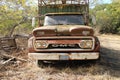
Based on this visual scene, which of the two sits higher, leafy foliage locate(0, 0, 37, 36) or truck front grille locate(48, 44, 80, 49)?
leafy foliage locate(0, 0, 37, 36)

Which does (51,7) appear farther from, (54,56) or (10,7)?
(10,7)

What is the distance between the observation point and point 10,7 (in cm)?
1759

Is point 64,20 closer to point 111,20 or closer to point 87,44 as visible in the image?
point 87,44

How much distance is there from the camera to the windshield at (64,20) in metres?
10.2


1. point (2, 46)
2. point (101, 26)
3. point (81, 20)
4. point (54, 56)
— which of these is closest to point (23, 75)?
point (54, 56)

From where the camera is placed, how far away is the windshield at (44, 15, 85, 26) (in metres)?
10.2

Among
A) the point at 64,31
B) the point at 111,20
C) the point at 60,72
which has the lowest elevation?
the point at 111,20

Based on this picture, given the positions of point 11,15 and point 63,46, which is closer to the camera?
point 63,46

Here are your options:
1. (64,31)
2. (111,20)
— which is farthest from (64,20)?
(111,20)

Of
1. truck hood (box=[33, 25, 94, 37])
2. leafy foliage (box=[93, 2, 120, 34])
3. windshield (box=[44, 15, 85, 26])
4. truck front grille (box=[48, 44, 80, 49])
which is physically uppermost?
windshield (box=[44, 15, 85, 26])

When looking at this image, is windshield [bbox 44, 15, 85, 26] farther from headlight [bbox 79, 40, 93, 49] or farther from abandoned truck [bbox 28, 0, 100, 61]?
headlight [bbox 79, 40, 93, 49]

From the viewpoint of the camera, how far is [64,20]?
10320 millimetres

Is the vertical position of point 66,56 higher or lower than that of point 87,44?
lower

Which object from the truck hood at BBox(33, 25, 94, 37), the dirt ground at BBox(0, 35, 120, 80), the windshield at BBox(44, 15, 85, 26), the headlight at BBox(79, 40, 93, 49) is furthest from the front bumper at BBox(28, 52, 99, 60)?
the windshield at BBox(44, 15, 85, 26)
